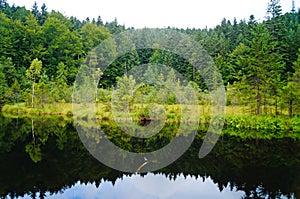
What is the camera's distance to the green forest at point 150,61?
953 inches

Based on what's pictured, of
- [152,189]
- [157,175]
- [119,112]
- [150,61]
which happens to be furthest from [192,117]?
[150,61]

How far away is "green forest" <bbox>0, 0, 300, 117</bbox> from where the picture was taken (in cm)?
2422

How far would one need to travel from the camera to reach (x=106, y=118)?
90.3ft

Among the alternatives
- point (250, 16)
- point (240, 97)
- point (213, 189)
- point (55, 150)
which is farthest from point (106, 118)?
point (250, 16)

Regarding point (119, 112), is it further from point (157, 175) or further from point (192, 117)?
point (157, 175)

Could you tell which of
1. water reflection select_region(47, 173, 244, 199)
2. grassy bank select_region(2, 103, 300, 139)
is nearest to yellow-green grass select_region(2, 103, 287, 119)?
grassy bank select_region(2, 103, 300, 139)

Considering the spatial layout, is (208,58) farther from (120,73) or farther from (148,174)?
(148,174)

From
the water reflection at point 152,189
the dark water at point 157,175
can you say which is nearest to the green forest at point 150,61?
the dark water at point 157,175

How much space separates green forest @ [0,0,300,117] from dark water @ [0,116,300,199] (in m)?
9.28

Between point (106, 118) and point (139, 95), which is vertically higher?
point (139, 95)

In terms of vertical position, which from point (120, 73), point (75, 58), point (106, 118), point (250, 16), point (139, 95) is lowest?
point (106, 118)

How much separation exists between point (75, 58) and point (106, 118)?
1220 inches

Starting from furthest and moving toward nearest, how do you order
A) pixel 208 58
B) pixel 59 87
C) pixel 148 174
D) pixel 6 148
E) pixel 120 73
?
pixel 120 73
pixel 208 58
pixel 59 87
pixel 6 148
pixel 148 174

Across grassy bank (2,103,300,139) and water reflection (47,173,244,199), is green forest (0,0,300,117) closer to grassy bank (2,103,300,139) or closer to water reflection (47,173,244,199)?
grassy bank (2,103,300,139)
